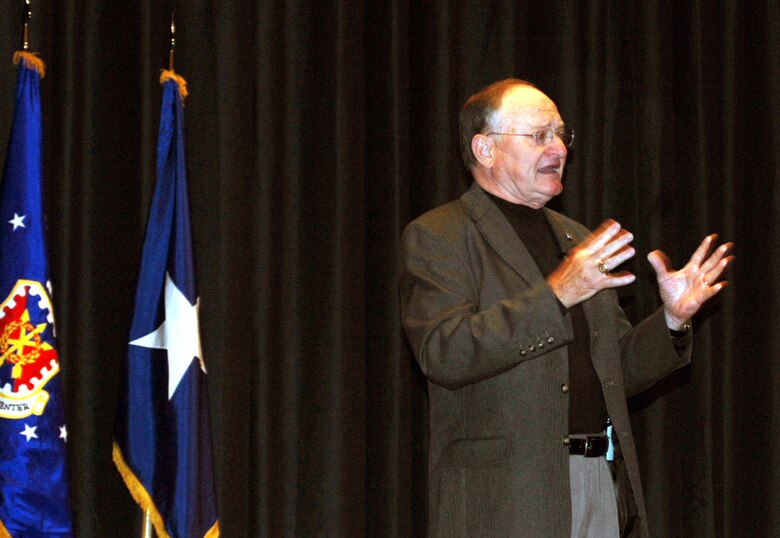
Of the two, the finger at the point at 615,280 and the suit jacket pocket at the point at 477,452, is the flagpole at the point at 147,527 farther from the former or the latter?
the finger at the point at 615,280

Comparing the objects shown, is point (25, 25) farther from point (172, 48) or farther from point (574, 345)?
point (574, 345)

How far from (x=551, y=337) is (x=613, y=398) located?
382 mm

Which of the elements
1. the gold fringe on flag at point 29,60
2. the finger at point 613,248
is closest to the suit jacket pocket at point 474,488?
the finger at point 613,248

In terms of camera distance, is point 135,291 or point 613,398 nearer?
point 613,398

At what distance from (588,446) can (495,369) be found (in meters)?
0.40

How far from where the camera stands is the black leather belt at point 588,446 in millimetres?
2717

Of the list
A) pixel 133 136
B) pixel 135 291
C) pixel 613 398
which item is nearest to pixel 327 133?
pixel 133 136

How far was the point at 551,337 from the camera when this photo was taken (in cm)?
249

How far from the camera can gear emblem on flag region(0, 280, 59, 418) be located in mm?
3352

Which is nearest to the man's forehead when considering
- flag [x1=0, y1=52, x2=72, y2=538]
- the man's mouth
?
the man's mouth

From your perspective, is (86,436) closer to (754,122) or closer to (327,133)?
(327,133)

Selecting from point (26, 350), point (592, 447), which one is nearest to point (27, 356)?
point (26, 350)

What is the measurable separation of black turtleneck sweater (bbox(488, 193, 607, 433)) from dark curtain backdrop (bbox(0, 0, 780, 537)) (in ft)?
4.36

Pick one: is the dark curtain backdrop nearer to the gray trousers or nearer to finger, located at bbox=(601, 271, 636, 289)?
the gray trousers
